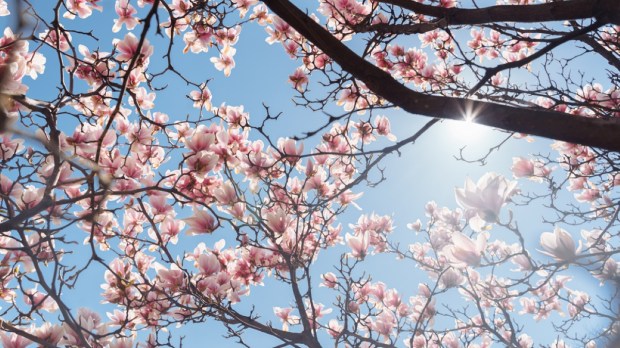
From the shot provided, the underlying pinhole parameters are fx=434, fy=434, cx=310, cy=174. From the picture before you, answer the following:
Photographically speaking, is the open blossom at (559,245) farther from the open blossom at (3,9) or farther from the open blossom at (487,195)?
the open blossom at (3,9)

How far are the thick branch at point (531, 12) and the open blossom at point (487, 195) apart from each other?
700 millimetres

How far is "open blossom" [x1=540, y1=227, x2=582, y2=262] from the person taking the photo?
→ 1.20 metres

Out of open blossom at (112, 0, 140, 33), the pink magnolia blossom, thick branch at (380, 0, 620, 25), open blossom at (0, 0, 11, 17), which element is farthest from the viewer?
open blossom at (112, 0, 140, 33)

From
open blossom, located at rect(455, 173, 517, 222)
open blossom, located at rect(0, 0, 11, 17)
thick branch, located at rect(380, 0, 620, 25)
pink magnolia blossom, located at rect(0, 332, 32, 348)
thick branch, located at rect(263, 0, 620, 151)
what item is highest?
open blossom, located at rect(0, 0, 11, 17)

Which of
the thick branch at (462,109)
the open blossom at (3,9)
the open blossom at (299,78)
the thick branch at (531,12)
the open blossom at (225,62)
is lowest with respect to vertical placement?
the thick branch at (462,109)

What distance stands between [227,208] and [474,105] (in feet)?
Answer: 4.98

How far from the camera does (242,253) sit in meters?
2.99

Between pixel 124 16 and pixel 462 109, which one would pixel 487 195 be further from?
pixel 124 16

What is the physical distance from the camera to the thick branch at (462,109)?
41.2 inches

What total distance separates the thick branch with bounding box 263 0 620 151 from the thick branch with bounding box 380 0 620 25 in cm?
56

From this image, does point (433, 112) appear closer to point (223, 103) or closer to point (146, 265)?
point (223, 103)

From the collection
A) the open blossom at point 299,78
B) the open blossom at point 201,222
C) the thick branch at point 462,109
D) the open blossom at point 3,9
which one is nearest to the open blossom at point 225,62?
the open blossom at point 299,78

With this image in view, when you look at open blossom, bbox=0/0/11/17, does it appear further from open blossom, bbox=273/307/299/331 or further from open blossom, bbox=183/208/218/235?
open blossom, bbox=273/307/299/331

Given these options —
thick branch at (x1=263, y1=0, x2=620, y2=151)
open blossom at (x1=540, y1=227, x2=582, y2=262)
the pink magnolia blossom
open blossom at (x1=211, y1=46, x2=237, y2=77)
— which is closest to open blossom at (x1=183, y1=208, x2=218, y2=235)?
the pink magnolia blossom
